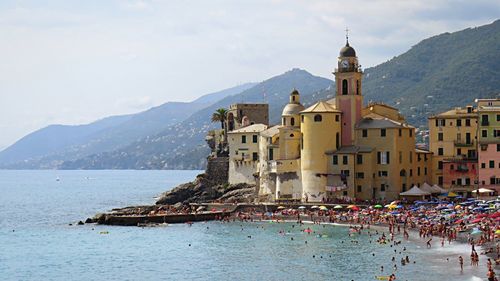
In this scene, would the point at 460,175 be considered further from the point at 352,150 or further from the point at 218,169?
the point at 218,169

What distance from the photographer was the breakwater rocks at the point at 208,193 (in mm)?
108500

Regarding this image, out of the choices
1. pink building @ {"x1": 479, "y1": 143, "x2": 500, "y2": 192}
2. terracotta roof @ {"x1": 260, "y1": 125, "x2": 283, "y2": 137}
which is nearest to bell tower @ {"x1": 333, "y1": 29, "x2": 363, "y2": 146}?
terracotta roof @ {"x1": 260, "y1": 125, "x2": 283, "y2": 137}

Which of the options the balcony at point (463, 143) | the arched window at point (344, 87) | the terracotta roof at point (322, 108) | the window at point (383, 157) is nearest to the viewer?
the window at point (383, 157)

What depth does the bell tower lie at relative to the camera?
94562 mm

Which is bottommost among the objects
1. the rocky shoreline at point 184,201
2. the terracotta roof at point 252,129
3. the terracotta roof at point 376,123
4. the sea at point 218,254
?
the sea at point 218,254

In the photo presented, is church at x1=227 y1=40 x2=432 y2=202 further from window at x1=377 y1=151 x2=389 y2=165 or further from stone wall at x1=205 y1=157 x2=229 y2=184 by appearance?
stone wall at x1=205 y1=157 x2=229 y2=184

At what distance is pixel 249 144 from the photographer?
4429 inches

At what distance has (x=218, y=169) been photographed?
393 feet

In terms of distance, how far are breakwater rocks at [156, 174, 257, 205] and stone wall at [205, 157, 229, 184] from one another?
601mm

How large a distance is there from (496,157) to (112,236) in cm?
4101

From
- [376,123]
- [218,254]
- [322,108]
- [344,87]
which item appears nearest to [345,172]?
[376,123]

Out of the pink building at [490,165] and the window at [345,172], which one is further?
the pink building at [490,165]

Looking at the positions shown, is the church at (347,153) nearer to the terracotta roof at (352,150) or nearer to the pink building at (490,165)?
the terracotta roof at (352,150)

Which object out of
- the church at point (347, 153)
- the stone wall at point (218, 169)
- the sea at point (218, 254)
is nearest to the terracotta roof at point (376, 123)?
the church at point (347, 153)
